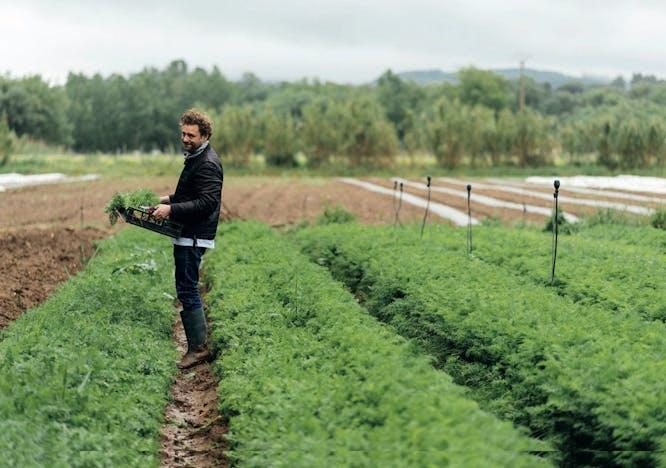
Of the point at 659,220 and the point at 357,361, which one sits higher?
the point at 659,220

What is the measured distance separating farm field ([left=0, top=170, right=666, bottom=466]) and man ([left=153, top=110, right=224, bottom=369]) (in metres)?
0.38

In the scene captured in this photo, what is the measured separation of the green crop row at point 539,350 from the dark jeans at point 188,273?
2459 millimetres

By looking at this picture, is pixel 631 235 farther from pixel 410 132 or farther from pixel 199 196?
pixel 410 132

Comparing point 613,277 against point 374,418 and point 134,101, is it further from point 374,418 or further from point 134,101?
point 134,101

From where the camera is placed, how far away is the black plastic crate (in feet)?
28.9

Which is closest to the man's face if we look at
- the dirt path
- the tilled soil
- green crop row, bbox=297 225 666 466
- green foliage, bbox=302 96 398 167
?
the dirt path

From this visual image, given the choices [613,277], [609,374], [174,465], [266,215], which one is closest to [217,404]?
[174,465]

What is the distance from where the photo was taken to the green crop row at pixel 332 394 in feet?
16.8

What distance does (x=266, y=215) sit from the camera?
24766mm

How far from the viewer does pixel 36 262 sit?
47.9 feet

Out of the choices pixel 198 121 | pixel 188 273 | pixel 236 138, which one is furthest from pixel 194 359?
pixel 236 138

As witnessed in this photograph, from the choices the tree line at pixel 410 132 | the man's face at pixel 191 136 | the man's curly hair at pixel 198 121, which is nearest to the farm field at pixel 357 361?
the man's face at pixel 191 136

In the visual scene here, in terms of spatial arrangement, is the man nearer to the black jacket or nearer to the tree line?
the black jacket

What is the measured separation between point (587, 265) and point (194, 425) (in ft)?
20.5
